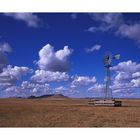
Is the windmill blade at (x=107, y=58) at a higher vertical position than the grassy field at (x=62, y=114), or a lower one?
higher

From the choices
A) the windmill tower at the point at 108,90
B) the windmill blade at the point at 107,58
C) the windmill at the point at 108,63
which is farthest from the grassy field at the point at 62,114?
the windmill blade at the point at 107,58

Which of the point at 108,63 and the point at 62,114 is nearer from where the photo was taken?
the point at 108,63

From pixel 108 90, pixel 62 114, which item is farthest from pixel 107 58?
pixel 62 114

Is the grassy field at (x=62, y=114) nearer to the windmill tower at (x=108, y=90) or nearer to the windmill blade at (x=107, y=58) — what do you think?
the windmill tower at (x=108, y=90)

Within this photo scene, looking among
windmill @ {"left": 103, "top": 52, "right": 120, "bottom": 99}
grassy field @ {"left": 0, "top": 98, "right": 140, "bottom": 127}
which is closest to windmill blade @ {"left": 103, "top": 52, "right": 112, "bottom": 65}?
windmill @ {"left": 103, "top": 52, "right": 120, "bottom": 99}

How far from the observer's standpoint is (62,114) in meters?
11.7

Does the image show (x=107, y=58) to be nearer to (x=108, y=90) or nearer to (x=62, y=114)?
(x=108, y=90)

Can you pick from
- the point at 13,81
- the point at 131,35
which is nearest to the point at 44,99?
the point at 13,81

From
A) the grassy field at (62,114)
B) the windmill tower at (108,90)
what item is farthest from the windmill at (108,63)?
the grassy field at (62,114)

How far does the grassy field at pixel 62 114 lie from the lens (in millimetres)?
Result: 11383

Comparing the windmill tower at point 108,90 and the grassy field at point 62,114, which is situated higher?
the windmill tower at point 108,90

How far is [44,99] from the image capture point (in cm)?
1167

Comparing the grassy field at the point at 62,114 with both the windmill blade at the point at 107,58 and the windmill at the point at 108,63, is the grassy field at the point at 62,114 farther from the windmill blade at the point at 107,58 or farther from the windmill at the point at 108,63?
the windmill blade at the point at 107,58

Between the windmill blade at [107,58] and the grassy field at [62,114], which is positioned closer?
the windmill blade at [107,58]
